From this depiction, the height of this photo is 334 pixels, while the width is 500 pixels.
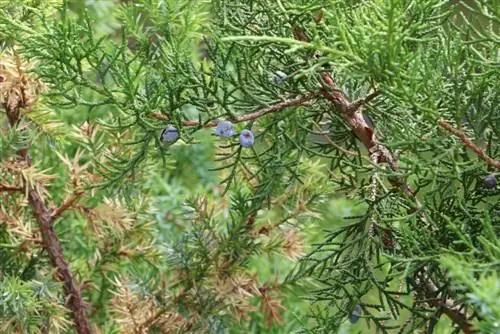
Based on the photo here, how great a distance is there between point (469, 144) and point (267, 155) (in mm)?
239

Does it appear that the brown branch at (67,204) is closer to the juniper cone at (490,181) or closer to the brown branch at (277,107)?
the brown branch at (277,107)

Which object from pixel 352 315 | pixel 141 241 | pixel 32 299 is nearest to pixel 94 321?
pixel 141 241

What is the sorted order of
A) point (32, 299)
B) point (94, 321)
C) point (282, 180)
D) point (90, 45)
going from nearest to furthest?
1. point (90, 45)
2. point (32, 299)
3. point (282, 180)
4. point (94, 321)

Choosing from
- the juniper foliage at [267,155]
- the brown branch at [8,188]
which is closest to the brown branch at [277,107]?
the juniper foliage at [267,155]

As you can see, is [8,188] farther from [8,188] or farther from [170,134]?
[170,134]

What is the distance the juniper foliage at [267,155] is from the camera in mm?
576

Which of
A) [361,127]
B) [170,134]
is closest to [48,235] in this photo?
[170,134]

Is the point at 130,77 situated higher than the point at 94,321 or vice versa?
the point at 130,77

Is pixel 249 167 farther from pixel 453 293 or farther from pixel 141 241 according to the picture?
pixel 453 293

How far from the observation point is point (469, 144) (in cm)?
58

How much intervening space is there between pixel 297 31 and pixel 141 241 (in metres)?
0.38

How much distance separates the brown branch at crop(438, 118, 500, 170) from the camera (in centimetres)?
57

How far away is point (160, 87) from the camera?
0.67 m

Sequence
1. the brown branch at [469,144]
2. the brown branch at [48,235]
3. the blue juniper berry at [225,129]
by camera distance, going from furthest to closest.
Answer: the brown branch at [48,235] → the blue juniper berry at [225,129] → the brown branch at [469,144]
